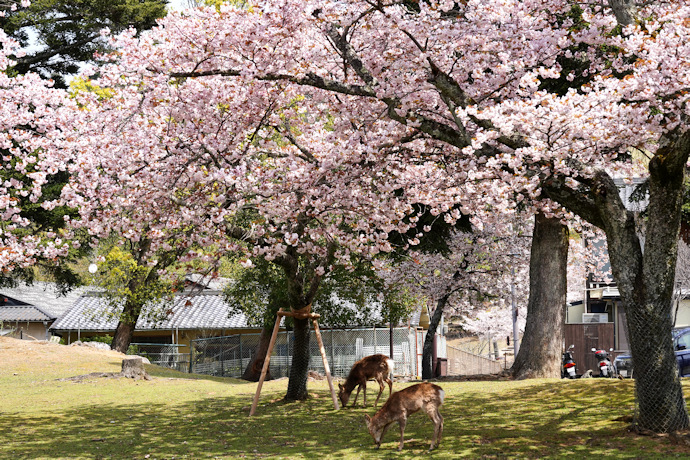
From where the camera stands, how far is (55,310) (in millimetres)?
51781

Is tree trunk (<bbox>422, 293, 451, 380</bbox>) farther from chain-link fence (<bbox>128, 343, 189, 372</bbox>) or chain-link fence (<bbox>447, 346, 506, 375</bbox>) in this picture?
chain-link fence (<bbox>447, 346, 506, 375</bbox>)

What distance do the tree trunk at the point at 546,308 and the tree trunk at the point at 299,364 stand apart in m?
5.50

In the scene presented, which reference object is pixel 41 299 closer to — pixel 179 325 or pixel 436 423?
pixel 179 325

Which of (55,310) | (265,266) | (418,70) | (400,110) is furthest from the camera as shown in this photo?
→ (55,310)

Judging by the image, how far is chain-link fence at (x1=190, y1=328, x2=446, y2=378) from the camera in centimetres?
2909

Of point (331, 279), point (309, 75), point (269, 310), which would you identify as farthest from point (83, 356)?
point (309, 75)

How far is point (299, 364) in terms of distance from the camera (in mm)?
15609

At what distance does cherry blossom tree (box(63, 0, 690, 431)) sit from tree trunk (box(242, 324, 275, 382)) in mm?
14132

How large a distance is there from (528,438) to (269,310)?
16.7 meters

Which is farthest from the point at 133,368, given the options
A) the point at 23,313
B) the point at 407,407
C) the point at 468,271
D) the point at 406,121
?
the point at 23,313

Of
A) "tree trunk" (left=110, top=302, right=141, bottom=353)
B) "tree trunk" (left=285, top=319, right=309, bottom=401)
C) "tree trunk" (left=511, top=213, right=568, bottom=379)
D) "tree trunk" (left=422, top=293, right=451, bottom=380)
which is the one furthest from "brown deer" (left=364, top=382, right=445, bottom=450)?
"tree trunk" (left=110, top=302, right=141, bottom=353)

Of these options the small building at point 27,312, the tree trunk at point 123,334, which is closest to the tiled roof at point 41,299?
the small building at point 27,312

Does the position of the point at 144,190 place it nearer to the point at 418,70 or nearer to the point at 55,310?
the point at 418,70

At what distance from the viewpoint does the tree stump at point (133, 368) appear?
68.1 feet
